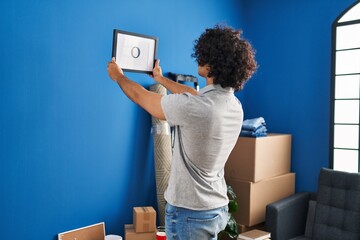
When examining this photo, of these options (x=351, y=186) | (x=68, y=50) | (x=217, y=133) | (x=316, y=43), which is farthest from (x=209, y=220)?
(x=316, y=43)

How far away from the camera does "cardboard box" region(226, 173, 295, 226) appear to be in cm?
293

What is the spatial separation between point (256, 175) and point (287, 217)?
15.9 inches

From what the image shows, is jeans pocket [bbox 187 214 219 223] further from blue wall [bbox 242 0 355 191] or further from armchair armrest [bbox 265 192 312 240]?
blue wall [bbox 242 0 355 191]

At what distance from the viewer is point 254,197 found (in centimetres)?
295

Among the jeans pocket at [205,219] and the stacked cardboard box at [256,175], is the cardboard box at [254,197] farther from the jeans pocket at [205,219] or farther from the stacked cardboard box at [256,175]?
the jeans pocket at [205,219]

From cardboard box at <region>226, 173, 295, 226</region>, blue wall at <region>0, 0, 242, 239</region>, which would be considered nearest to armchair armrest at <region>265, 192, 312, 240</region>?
cardboard box at <region>226, 173, 295, 226</region>

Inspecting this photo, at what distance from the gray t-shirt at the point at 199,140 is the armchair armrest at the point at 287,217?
143 centimetres

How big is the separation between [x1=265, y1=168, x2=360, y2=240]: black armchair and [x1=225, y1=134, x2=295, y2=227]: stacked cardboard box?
174mm

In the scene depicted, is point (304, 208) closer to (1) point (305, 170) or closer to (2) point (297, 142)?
(1) point (305, 170)

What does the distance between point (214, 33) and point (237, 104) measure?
1.03 ft

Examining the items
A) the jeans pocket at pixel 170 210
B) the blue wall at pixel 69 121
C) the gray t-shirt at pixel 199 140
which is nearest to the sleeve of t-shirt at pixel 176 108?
the gray t-shirt at pixel 199 140

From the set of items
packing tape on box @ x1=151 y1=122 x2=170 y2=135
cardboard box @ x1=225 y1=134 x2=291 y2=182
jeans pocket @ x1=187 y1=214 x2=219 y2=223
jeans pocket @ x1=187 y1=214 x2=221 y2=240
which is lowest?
jeans pocket @ x1=187 y1=214 x2=221 y2=240

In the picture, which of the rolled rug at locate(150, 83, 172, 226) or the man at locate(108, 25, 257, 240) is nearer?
the man at locate(108, 25, 257, 240)

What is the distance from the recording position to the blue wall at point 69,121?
83.5 inches
